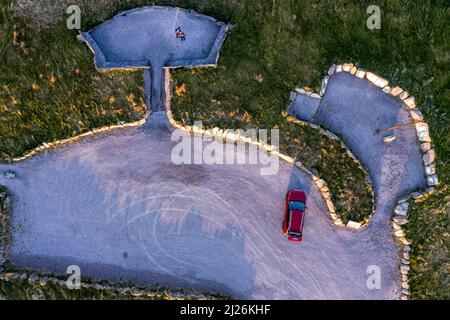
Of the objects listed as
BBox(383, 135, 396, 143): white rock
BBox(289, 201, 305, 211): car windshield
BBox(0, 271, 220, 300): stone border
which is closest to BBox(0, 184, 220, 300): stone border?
BBox(0, 271, 220, 300): stone border

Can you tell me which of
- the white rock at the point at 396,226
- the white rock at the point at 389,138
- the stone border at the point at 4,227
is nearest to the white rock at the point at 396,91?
the white rock at the point at 389,138

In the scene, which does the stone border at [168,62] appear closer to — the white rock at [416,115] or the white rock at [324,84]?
the white rock at [324,84]

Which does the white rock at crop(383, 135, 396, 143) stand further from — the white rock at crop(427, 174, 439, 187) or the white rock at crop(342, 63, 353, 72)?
the white rock at crop(342, 63, 353, 72)

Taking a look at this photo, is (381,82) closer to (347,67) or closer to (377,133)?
(347,67)
